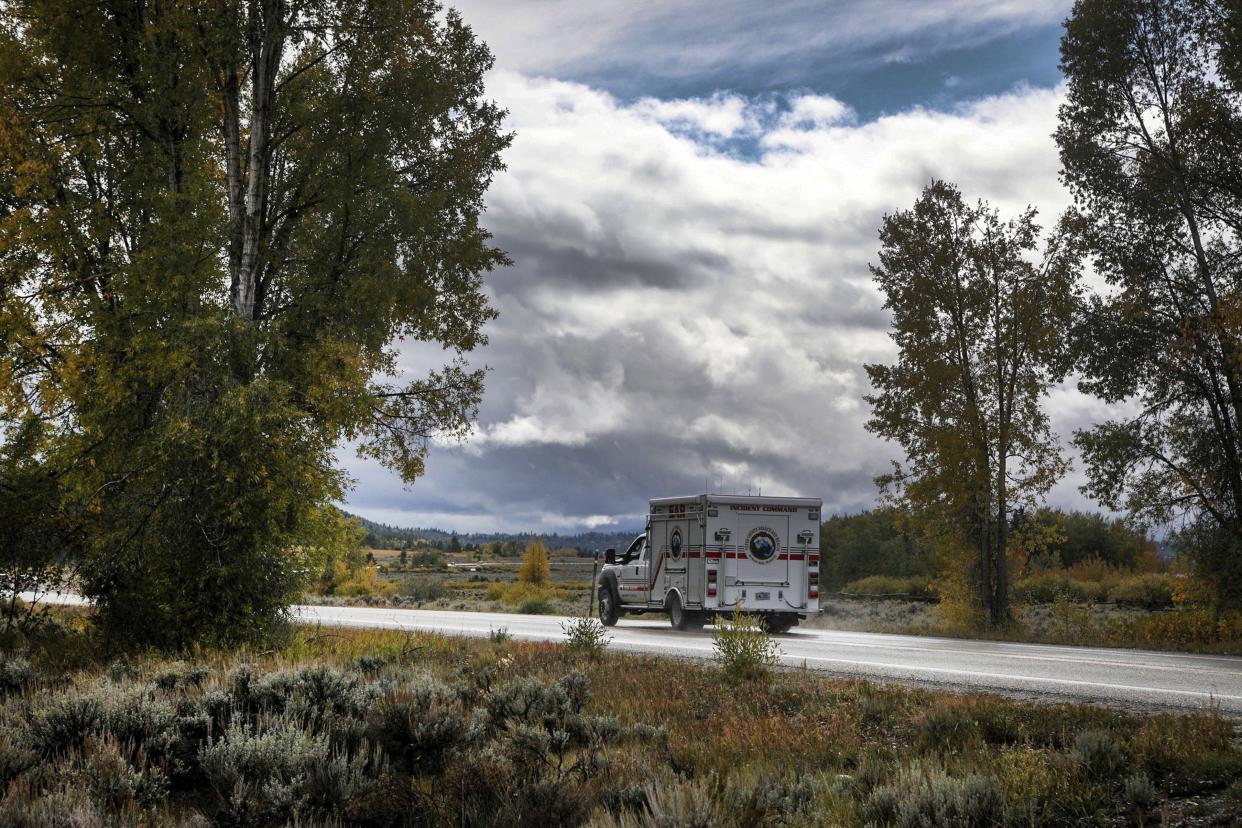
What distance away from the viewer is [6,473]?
49.0ft

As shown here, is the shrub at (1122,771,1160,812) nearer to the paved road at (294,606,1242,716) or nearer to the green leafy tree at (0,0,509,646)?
the paved road at (294,606,1242,716)

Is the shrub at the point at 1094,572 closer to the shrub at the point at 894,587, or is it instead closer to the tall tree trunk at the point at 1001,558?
the shrub at the point at 894,587

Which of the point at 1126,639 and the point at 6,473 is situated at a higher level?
the point at 6,473

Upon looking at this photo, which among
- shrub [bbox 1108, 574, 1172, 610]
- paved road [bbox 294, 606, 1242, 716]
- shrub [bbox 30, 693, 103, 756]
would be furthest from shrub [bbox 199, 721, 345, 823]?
shrub [bbox 1108, 574, 1172, 610]

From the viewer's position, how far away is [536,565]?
51312mm

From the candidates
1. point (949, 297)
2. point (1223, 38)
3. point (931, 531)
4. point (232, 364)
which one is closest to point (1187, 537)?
point (931, 531)

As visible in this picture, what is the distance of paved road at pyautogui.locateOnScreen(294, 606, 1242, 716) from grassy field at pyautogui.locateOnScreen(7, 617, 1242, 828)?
6.35ft

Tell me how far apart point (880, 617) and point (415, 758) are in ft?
91.0

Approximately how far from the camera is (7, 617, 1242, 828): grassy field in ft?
17.0

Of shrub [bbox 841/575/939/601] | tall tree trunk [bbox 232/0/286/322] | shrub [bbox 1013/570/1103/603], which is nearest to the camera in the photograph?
tall tree trunk [bbox 232/0/286/322]

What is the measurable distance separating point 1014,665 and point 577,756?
8533 millimetres

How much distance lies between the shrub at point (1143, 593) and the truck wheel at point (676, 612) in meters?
20.0

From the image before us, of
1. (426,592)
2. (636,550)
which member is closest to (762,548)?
(636,550)

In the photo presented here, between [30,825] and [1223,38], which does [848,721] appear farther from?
[1223,38]
